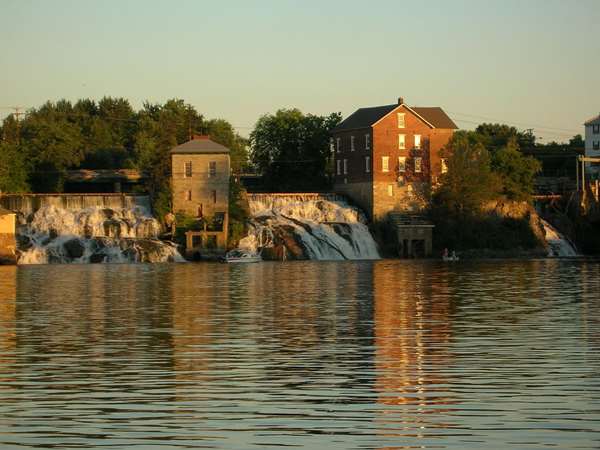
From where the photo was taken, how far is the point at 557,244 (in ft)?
398

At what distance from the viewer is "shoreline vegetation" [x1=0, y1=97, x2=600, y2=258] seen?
114 meters

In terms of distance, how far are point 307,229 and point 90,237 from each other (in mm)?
19639

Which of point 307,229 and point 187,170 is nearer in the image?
point 307,229

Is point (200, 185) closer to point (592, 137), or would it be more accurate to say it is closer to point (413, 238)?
point (413, 238)

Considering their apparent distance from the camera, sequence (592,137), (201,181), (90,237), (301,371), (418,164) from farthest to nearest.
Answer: (592,137) → (418,164) → (201,181) → (90,237) → (301,371)

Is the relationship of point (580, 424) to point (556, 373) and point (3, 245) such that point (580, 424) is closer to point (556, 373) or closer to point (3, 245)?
point (556, 373)

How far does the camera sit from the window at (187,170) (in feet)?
365

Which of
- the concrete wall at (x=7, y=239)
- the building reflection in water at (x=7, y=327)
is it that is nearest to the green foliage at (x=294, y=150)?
the concrete wall at (x=7, y=239)

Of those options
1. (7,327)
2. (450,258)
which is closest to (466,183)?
(450,258)

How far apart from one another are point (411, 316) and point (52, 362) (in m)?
16.2

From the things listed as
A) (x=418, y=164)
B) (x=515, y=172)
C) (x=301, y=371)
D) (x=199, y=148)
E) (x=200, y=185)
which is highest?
(x=199, y=148)

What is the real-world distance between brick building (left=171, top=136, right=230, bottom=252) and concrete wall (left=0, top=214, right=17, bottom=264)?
15862 millimetres

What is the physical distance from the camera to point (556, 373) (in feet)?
78.4

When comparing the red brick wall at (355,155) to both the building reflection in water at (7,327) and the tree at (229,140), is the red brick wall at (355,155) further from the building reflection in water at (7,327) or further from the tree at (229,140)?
the building reflection in water at (7,327)
